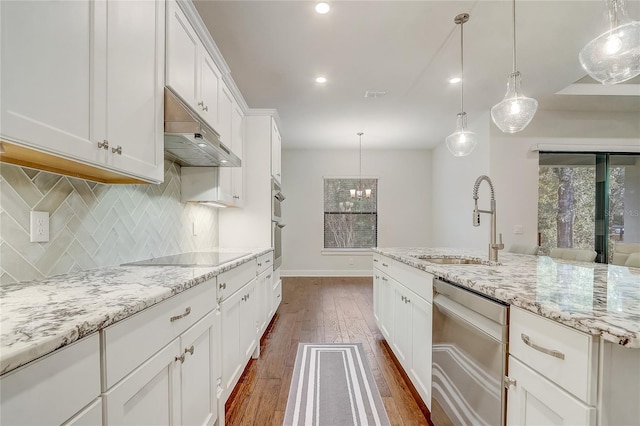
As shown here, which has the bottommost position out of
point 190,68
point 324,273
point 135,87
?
point 324,273

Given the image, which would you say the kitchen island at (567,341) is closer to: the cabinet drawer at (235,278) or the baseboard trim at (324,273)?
the cabinet drawer at (235,278)

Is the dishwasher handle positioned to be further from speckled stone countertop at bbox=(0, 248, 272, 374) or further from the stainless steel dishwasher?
speckled stone countertop at bbox=(0, 248, 272, 374)

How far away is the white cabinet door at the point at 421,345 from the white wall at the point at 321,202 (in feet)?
15.0

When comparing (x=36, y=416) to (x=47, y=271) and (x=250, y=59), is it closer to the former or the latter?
(x=47, y=271)

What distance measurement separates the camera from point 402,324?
2.10m

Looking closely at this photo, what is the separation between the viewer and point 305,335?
2965mm

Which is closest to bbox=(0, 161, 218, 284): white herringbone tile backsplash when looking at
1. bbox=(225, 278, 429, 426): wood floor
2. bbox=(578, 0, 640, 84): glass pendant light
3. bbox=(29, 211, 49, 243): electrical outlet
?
bbox=(29, 211, 49, 243): electrical outlet

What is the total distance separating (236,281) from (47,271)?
0.94 metres

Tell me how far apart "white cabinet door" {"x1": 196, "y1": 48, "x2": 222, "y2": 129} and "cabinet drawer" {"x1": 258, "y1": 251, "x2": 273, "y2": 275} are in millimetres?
1230

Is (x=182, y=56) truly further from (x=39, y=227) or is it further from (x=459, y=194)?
(x=459, y=194)

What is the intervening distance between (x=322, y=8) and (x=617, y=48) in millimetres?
1833

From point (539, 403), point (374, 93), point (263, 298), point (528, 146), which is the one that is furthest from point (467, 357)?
point (528, 146)

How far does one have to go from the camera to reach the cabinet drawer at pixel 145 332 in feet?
2.48

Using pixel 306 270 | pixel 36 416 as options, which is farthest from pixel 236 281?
pixel 306 270
